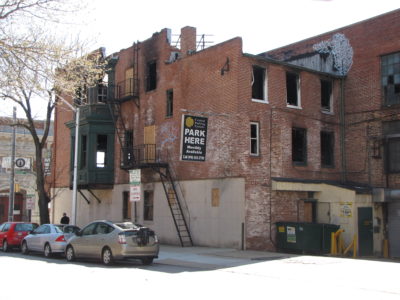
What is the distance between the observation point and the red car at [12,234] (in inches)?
920

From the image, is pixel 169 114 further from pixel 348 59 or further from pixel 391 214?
pixel 391 214

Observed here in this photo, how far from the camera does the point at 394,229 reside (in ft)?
80.9

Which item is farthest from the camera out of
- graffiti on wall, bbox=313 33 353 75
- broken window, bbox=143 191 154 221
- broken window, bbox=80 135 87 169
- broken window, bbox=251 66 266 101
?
broken window, bbox=80 135 87 169

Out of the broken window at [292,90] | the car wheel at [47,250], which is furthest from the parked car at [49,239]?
the broken window at [292,90]

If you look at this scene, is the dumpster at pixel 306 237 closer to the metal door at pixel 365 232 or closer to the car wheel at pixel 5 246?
the metal door at pixel 365 232

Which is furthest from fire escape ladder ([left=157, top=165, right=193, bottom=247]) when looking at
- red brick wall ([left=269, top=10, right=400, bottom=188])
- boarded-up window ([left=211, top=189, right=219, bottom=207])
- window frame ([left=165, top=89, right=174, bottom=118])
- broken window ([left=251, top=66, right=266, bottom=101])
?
red brick wall ([left=269, top=10, right=400, bottom=188])

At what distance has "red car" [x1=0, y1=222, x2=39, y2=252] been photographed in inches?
920

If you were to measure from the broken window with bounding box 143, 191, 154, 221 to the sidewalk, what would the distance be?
5.34 m

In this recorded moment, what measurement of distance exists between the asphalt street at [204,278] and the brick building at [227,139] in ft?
13.4

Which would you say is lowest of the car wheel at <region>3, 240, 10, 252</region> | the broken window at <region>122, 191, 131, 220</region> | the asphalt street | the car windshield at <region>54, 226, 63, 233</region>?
the car wheel at <region>3, 240, 10, 252</region>

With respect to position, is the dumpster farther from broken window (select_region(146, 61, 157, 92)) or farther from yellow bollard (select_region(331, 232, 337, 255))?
broken window (select_region(146, 61, 157, 92))

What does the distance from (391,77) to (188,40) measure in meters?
10.1

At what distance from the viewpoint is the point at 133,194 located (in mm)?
20641

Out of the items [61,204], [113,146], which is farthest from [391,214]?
[61,204]
